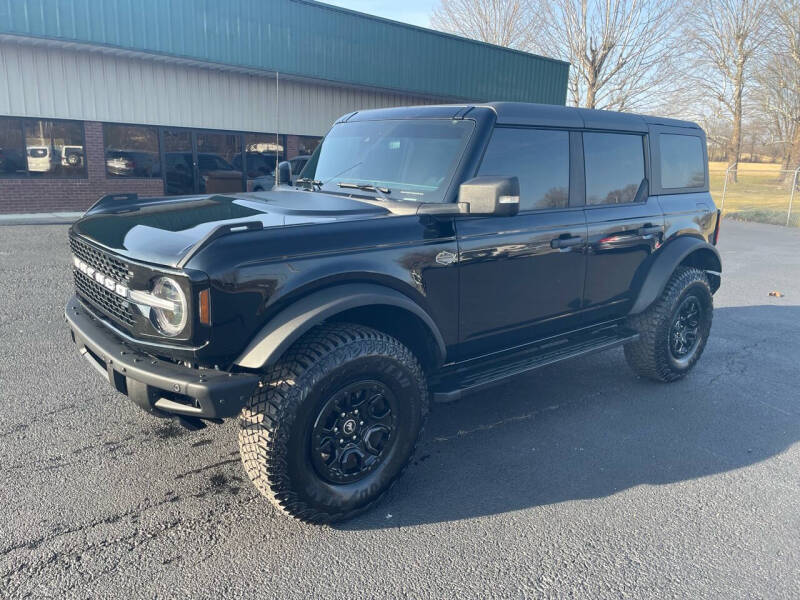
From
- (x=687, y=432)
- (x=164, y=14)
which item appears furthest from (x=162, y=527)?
(x=164, y=14)

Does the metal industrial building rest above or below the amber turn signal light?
above

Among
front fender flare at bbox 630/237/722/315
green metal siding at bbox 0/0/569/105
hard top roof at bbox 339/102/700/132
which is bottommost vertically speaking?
front fender flare at bbox 630/237/722/315

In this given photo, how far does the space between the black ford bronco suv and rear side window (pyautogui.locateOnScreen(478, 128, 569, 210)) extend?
0.5 inches

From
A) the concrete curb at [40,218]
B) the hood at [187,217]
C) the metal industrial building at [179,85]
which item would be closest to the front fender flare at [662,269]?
the hood at [187,217]

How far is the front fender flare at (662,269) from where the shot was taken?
455 cm

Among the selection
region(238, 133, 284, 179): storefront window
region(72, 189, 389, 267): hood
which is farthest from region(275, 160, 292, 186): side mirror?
region(238, 133, 284, 179): storefront window

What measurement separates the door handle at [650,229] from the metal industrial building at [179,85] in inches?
434

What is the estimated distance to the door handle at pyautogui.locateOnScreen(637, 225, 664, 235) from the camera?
4.49 meters

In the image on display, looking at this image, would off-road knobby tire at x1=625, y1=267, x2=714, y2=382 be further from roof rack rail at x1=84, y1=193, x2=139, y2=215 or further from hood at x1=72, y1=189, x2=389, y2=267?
roof rack rail at x1=84, y1=193, x2=139, y2=215

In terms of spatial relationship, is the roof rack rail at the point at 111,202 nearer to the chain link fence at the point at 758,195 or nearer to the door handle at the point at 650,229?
the door handle at the point at 650,229

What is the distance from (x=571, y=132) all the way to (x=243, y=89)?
1500cm

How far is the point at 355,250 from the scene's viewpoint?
116 inches

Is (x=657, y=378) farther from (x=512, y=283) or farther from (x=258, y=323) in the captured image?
(x=258, y=323)

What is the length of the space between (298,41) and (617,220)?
1494 centimetres
